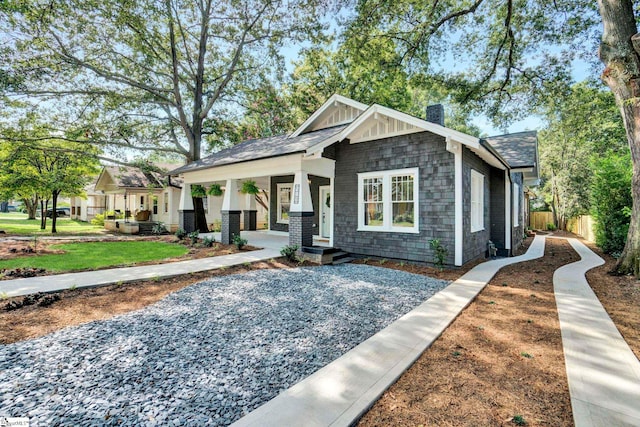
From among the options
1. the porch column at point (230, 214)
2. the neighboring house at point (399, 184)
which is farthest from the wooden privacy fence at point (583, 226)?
the porch column at point (230, 214)

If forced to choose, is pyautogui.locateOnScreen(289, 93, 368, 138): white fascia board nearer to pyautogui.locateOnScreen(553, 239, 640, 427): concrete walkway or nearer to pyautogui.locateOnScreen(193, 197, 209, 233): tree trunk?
pyautogui.locateOnScreen(193, 197, 209, 233): tree trunk

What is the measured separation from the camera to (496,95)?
14.2 metres

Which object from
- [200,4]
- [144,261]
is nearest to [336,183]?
[144,261]

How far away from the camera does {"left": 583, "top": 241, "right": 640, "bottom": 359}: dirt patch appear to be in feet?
12.9

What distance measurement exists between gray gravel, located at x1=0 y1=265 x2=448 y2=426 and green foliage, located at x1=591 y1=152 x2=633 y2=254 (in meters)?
8.92

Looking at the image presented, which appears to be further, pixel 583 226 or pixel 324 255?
pixel 583 226

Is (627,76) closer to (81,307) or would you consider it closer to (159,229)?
(81,307)

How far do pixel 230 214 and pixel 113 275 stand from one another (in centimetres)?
508

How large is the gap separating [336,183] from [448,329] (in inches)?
261

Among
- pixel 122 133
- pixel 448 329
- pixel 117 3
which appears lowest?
pixel 448 329

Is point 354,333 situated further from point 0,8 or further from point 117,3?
point 0,8

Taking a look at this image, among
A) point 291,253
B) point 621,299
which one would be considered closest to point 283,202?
point 291,253

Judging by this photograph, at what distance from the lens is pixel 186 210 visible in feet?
44.5

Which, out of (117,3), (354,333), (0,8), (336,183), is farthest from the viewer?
(117,3)
